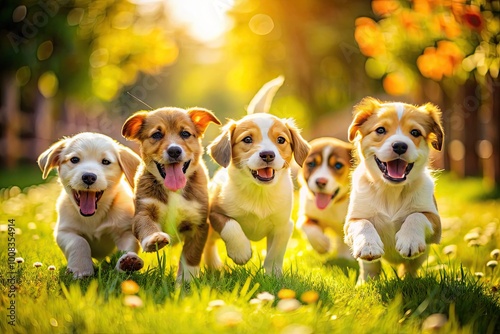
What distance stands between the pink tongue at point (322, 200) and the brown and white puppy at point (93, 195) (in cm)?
196

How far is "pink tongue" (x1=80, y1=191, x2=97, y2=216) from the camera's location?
4.32 meters

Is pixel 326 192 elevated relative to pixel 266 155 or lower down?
lower down

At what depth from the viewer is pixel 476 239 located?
18.1 feet

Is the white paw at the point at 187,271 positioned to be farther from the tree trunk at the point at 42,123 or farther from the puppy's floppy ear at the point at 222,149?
the tree trunk at the point at 42,123

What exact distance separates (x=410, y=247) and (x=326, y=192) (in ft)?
6.75

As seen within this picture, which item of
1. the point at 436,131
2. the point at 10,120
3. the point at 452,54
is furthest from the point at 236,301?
the point at 10,120

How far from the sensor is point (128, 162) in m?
4.60

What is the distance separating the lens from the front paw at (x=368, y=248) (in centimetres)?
365

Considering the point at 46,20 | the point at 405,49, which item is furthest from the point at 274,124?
the point at 46,20

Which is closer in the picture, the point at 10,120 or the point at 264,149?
the point at 264,149

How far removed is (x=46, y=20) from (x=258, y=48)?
35.9 feet

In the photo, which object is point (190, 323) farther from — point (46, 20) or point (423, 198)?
point (46, 20)

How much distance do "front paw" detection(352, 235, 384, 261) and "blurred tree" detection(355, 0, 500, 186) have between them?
12.3 ft

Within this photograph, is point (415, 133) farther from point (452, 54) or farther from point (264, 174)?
point (452, 54)
